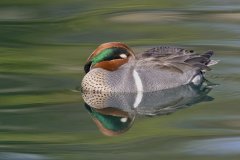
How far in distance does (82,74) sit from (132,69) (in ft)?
3.23

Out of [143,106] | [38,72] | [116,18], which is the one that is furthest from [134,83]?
[116,18]

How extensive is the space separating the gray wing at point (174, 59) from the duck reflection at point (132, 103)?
22 cm

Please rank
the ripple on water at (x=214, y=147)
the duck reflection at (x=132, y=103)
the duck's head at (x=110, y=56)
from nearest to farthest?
the ripple on water at (x=214, y=147), the duck reflection at (x=132, y=103), the duck's head at (x=110, y=56)

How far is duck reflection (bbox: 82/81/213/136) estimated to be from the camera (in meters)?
9.86

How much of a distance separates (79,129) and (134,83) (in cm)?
154

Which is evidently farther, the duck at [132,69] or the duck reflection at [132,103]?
the duck at [132,69]

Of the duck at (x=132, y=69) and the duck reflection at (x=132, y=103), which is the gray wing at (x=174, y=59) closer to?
the duck at (x=132, y=69)

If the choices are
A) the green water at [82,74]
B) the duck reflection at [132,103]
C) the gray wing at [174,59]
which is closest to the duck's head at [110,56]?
the gray wing at [174,59]

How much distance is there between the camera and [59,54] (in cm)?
1269

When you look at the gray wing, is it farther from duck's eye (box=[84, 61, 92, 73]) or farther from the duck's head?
duck's eye (box=[84, 61, 92, 73])

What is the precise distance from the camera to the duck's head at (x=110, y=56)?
10797mm

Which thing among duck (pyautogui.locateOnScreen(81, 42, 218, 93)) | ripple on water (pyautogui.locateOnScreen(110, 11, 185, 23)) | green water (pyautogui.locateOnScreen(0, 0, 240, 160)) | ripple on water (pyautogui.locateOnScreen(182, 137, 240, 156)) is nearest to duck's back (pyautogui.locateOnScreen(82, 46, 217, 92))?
duck (pyautogui.locateOnScreen(81, 42, 218, 93))

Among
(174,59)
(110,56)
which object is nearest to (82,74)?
(110,56)

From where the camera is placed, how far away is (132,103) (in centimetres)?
1052
